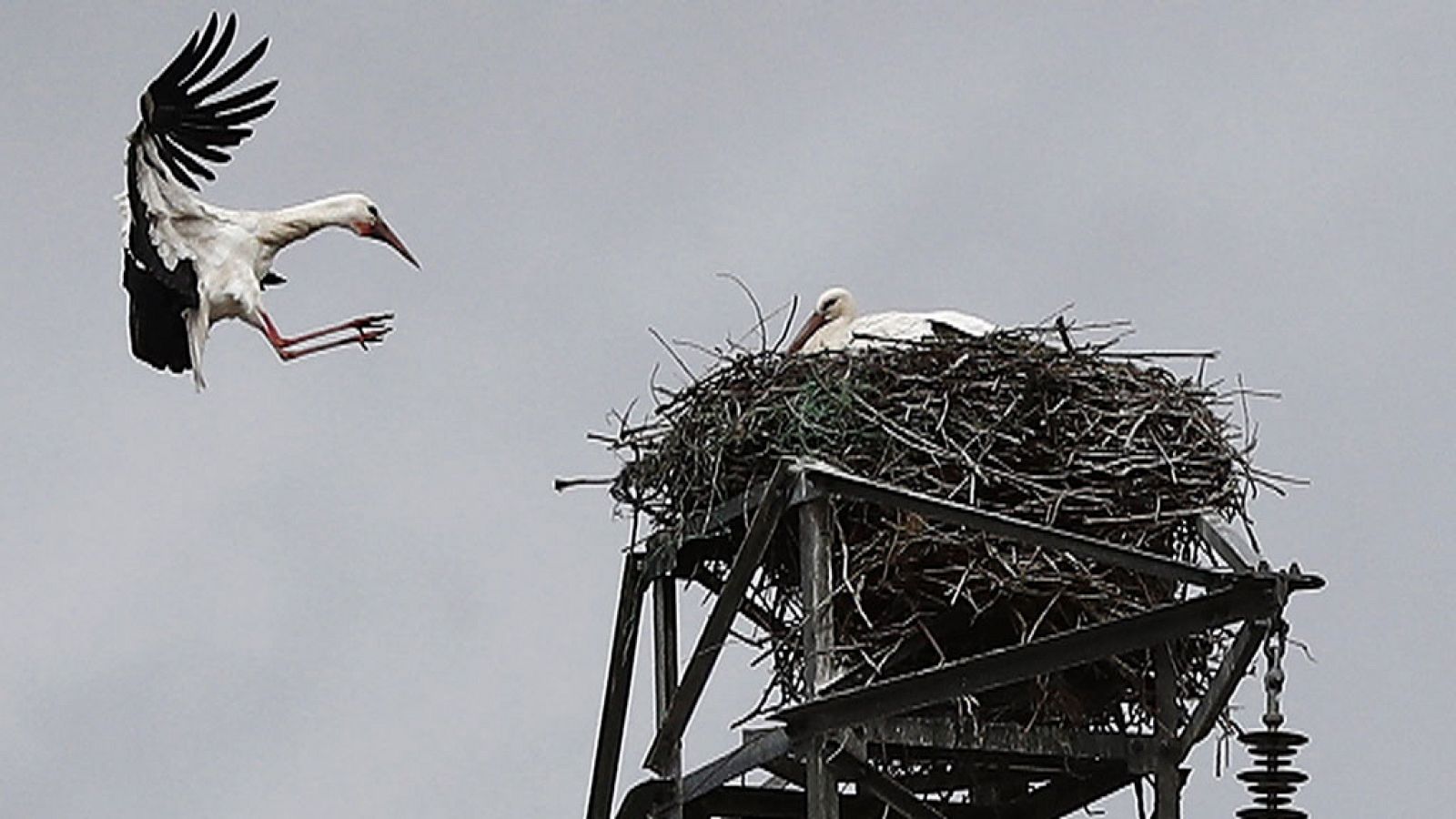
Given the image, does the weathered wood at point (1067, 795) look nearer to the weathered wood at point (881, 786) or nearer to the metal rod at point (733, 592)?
the weathered wood at point (881, 786)

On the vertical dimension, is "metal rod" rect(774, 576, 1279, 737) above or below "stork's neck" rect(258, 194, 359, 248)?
below

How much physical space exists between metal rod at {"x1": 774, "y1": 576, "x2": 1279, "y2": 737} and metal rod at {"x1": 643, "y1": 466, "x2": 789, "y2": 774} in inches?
22.0

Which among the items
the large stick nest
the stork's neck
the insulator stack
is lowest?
the insulator stack

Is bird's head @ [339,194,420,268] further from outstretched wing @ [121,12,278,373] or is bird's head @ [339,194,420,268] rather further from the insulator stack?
the insulator stack

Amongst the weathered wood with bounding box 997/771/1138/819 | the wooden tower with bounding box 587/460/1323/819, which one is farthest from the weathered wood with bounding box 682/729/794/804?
the weathered wood with bounding box 997/771/1138/819

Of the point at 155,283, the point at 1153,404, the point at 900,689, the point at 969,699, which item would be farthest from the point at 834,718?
the point at 155,283

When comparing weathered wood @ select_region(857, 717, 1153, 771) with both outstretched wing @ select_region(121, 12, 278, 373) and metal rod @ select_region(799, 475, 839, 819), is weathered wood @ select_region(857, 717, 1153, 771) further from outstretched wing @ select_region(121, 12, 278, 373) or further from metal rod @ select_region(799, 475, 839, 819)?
outstretched wing @ select_region(121, 12, 278, 373)

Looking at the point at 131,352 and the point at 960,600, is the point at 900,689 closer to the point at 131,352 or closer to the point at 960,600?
the point at 960,600

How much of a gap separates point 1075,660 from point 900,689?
478 millimetres

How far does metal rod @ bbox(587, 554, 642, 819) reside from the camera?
418 inches

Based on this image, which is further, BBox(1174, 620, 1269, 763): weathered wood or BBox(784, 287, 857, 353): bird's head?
BBox(784, 287, 857, 353): bird's head

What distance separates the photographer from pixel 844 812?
35.5 feet

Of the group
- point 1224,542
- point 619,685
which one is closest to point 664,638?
point 619,685

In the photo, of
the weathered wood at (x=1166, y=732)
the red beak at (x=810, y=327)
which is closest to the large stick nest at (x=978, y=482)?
the weathered wood at (x=1166, y=732)
